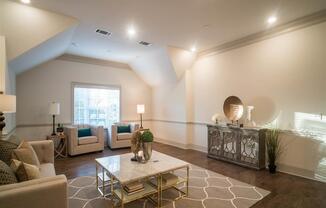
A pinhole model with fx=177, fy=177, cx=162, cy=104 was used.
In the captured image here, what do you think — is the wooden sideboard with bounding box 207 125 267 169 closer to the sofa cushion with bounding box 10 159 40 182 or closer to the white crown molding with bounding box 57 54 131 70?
the sofa cushion with bounding box 10 159 40 182

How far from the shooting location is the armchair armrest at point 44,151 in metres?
2.75

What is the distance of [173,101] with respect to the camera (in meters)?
6.05

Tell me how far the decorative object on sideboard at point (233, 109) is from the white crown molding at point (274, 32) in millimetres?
1349

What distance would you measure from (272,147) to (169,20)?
10.7 feet

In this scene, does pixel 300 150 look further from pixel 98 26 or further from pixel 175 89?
pixel 98 26

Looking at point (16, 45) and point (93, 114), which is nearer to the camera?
point (16, 45)

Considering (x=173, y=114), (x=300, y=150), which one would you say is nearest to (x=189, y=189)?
(x=300, y=150)

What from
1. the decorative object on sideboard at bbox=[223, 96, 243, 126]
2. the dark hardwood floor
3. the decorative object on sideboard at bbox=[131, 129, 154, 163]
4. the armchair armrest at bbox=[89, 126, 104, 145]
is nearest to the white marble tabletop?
the decorative object on sideboard at bbox=[131, 129, 154, 163]

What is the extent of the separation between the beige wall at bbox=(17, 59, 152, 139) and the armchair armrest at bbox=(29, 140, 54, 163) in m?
2.59

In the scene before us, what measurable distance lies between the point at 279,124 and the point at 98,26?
427 cm

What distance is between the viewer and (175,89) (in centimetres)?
594

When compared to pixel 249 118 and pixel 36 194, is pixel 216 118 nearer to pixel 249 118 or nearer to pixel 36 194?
pixel 249 118

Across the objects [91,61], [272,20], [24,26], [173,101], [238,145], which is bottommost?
[238,145]

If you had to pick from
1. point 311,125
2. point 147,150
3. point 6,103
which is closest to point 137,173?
point 147,150
